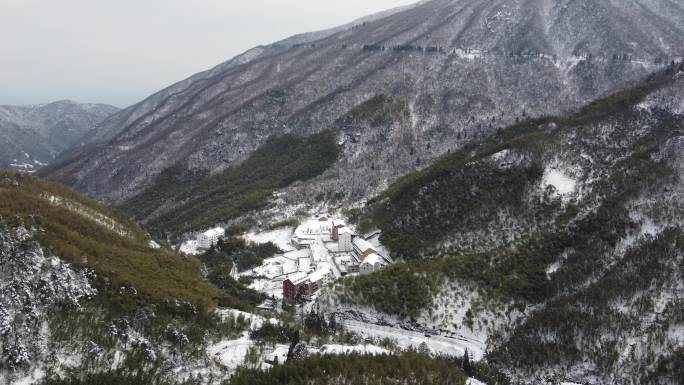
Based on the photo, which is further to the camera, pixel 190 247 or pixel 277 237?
pixel 190 247

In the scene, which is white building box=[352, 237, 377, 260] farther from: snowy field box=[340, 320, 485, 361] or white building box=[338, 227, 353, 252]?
snowy field box=[340, 320, 485, 361]

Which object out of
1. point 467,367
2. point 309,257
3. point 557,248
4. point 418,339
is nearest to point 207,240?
point 309,257

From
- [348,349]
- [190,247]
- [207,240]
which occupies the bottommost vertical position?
[190,247]

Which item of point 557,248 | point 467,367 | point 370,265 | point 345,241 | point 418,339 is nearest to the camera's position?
point 467,367

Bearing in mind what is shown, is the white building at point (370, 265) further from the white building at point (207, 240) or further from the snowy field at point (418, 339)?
the white building at point (207, 240)

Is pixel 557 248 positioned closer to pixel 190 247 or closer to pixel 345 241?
pixel 345 241

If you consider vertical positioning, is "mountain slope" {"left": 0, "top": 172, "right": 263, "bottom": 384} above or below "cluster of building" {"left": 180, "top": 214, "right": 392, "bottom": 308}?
above

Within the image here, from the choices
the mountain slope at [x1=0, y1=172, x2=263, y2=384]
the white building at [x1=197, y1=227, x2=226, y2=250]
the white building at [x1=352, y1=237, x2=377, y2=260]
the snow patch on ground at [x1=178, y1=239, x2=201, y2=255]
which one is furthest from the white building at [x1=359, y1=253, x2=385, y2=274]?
the snow patch on ground at [x1=178, y1=239, x2=201, y2=255]
